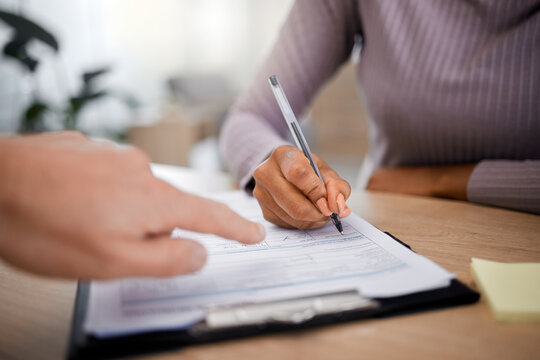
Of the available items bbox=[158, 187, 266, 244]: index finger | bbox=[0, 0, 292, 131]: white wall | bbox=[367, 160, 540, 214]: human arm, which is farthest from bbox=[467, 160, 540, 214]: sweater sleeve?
bbox=[0, 0, 292, 131]: white wall

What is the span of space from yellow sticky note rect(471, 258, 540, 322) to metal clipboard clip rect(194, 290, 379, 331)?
87 millimetres

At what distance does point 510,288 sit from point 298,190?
219 millimetres

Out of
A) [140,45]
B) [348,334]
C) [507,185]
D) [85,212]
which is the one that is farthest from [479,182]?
[140,45]

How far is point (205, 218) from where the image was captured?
280 millimetres

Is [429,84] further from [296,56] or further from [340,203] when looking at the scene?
[340,203]

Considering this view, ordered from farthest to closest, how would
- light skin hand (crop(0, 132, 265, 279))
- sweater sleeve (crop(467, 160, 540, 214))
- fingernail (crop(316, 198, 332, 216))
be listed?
sweater sleeve (crop(467, 160, 540, 214)), fingernail (crop(316, 198, 332, 216)), light skin hand (crop(0, 132, 265, 279))

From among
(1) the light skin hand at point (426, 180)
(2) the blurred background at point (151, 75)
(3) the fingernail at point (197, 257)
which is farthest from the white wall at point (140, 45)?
(3) the fingernail at point (197, 257)

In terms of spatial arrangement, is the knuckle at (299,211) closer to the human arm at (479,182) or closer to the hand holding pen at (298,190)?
the hand holding pen at (298,190)

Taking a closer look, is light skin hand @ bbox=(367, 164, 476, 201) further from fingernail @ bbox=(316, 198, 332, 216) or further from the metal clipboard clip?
the metal clipboard clip

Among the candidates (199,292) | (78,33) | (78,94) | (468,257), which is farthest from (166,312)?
(78,33)

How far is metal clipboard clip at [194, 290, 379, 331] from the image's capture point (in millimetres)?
253

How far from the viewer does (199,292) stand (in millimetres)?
290

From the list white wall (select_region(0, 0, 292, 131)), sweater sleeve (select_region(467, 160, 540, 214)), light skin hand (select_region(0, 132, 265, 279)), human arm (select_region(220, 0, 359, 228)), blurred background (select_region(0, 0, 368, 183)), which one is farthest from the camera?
white wall (select_region(0, 0, 292, 131))

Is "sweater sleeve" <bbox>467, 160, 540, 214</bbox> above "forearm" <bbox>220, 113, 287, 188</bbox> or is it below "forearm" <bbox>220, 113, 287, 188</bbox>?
above
